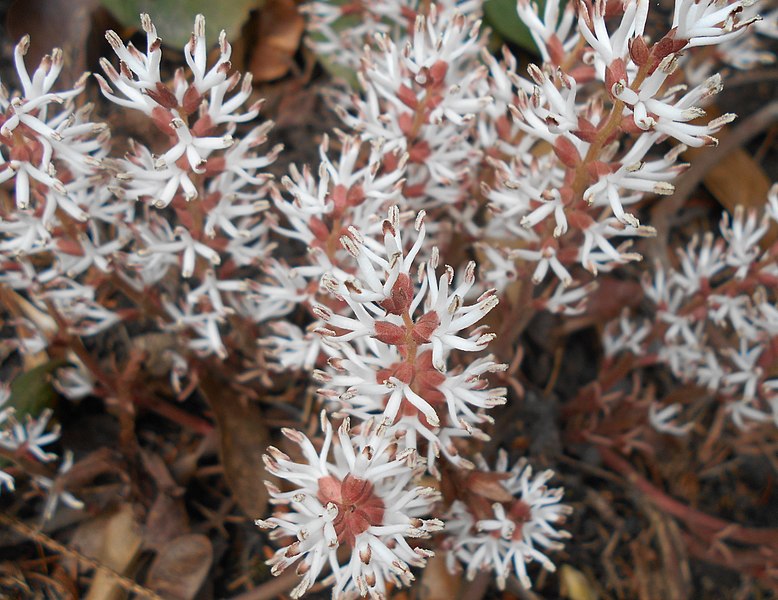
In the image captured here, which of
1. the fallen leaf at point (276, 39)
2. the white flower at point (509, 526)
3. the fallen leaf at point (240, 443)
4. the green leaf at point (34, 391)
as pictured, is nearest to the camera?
the white flower at point (509, 526)

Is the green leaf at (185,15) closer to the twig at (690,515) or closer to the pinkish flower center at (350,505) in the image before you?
the pinkish flower center at (350,505)

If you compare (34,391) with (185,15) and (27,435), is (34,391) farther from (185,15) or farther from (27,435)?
(185,15)

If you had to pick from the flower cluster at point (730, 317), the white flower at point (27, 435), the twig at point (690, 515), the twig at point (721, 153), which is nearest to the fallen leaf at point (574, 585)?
→ the twig at point (690, 515)

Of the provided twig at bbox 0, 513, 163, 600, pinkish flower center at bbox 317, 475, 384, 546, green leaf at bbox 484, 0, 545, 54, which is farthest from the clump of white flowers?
green leaf at bbox 484, 0, 545, 54

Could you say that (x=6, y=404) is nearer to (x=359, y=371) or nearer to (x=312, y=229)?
(x=312, y=229)

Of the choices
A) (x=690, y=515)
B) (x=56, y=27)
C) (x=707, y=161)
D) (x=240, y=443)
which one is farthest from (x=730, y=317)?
(x=56, y=27)

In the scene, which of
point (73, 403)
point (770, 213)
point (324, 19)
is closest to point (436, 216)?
point (324, 19)

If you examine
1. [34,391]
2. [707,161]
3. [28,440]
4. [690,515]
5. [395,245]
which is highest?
[707,161]
